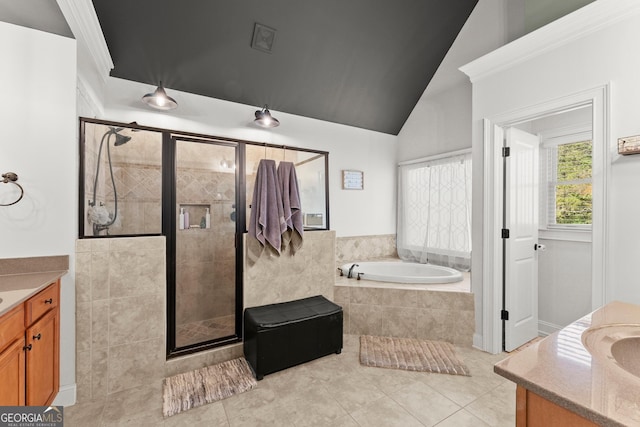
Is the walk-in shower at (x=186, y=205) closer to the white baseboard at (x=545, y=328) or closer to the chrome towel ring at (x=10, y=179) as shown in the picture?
the chrome towel ring at (x=10, y=179)

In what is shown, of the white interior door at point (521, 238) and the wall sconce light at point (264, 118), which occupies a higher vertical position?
the wall sconce light at point (264, 118)

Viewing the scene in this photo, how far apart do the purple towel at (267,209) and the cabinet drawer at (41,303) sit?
1279 millimetres

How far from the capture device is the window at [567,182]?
2.73 m

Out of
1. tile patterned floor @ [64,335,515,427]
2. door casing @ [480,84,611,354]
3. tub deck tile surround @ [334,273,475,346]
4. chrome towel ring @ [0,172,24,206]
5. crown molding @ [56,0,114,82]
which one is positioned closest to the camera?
chrome towel ring @ [0,172,24,206]

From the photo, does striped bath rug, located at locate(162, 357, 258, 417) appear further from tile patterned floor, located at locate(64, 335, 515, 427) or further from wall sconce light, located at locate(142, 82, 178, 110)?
wall sconce light, located at locate(142, 82, 178, 110)

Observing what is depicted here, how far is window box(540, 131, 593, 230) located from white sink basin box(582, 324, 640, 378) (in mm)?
2358

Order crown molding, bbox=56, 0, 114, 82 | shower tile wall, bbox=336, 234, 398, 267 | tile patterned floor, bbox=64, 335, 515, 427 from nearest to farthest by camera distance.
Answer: tile patterned floor, bbox=64, 335, 515, 427 < crown molding, bbox=56, 0, 114, 82 < shower tile wall, bbox=336, 234, 398, 267

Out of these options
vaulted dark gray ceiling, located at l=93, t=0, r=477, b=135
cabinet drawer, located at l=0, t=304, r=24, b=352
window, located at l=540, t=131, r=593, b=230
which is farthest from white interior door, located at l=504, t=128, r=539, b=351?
cabinet drawer, located at l=0, t=304, r=24, b=352

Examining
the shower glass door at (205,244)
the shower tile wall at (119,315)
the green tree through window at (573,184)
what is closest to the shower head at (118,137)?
the shower glass door at (205,244)

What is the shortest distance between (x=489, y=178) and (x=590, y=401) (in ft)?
7.42

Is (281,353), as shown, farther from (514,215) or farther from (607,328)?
(514,215)

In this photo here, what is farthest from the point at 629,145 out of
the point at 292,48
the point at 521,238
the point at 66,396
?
the point at 66,396

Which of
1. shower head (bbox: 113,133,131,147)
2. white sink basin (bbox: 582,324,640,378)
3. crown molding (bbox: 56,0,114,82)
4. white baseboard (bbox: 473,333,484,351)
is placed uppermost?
crown molding (bbox: 56,0,114,82)

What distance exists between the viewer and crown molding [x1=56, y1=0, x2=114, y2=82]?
1.81m
